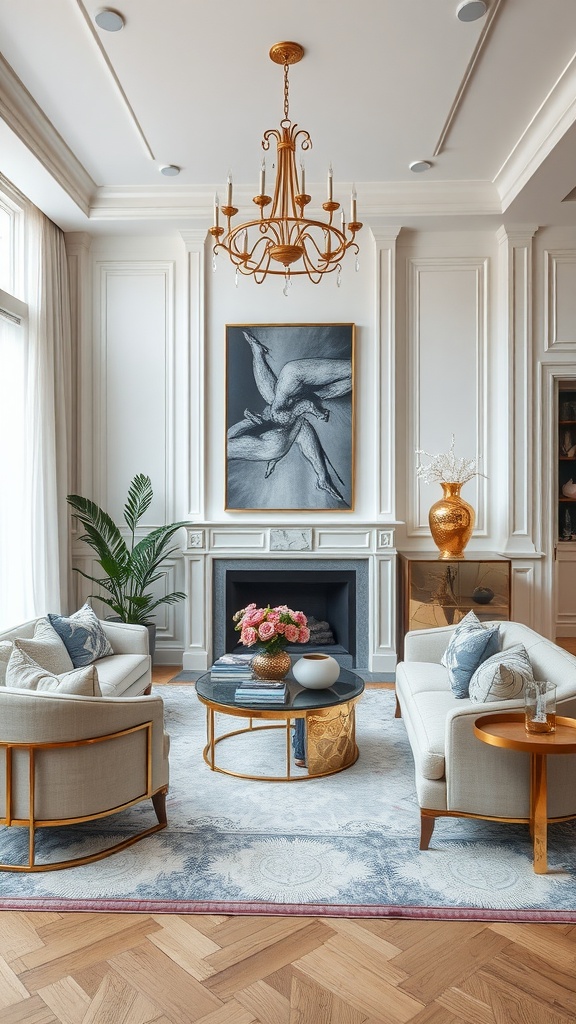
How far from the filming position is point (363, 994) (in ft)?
6.17

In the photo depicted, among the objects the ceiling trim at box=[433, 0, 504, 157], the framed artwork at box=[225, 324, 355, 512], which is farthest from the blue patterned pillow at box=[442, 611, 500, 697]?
the ceiling trim at box=[433, 0, 504, 157]

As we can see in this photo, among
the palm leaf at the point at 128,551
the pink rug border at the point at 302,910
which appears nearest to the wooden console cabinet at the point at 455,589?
the palm leaf at the point at 128,551

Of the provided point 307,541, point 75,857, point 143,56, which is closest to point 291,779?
point 75,857

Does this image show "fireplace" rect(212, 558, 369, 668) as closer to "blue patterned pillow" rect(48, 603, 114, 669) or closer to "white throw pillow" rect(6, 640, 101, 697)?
"blue patterned pillow" rect(48, 603, 114, 669)

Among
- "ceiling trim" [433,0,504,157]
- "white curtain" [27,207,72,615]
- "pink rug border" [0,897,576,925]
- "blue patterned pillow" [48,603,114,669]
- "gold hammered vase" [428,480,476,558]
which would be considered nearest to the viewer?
"pink rug border" [0,897,576,925]

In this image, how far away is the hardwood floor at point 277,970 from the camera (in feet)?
5.94

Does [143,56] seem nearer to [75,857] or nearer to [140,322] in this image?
[140,322]

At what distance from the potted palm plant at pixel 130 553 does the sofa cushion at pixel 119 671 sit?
890 millimetres

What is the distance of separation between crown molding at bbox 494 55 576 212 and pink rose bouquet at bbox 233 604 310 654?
3.01 metres

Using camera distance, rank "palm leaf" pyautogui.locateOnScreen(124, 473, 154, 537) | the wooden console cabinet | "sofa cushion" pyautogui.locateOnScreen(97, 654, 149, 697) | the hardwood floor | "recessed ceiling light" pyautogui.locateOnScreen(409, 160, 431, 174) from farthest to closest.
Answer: "palm leaf" pyautogui.locateOnScreen(124, 473, 154, 537) → the wooden console cabinet → "recessed ceiling light" pyautogui.locateOnScreen(409, 160, 431, 174) → "sofa cushion" pyautogui.locateOnScreen(97, 654, 149, 697) → the hardwood floor

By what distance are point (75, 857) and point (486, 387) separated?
427cm

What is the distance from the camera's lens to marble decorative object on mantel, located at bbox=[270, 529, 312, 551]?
5.38 metres

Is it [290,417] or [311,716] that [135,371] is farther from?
[311,716]

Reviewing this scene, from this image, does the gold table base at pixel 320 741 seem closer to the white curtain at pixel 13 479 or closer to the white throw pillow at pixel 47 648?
the white throw pillow at pixel 47 648
